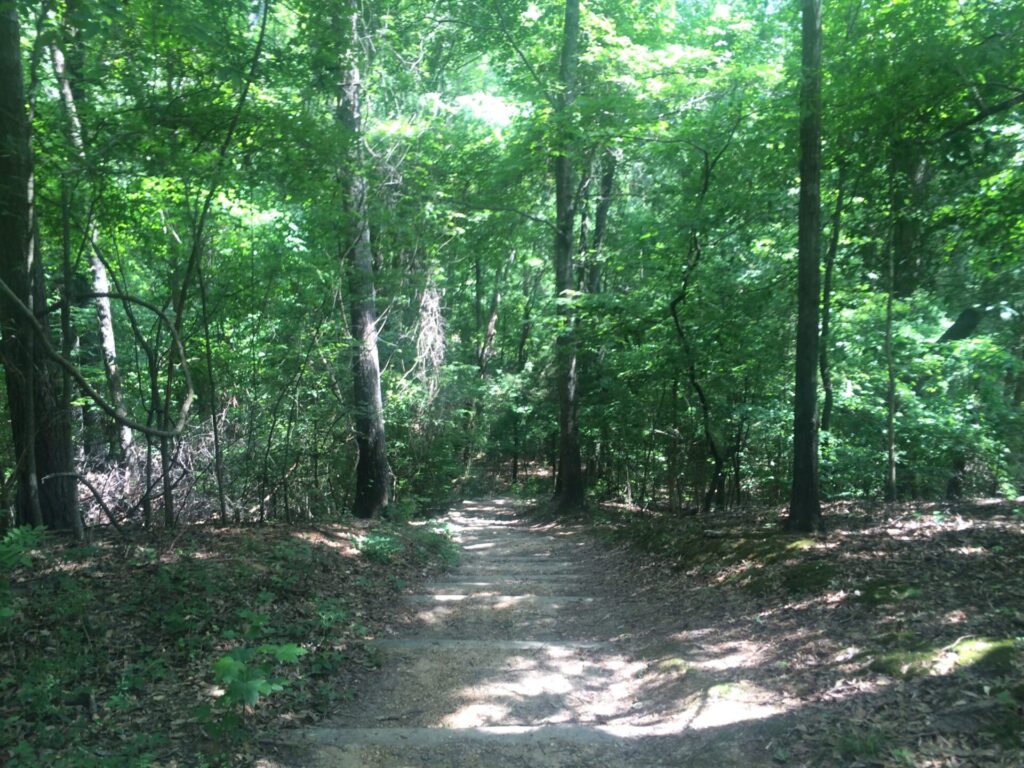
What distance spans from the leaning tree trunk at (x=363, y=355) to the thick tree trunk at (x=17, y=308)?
518 centimetres

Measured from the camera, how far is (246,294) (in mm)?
9203

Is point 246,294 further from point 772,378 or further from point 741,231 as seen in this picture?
point 772,378

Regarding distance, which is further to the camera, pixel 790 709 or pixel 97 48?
pixel 97 48

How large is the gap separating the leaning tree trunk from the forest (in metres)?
0.06

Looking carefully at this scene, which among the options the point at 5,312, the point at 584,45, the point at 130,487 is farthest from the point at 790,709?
the point at 584,45

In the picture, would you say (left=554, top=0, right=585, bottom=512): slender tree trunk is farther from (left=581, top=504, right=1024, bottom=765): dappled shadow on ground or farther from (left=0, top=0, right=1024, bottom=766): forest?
(left=581, top=504, right=1024, bottom=765): dappled shadow on ground

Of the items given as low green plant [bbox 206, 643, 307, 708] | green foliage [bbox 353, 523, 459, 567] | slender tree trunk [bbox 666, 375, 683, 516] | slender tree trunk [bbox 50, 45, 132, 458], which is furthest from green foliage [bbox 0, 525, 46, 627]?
slender tree trunk [bbox 666, 375, 683, 516]

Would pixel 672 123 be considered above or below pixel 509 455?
above

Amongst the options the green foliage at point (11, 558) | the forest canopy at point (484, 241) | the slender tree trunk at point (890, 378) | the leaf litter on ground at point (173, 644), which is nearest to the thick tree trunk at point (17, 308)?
the forest canopy at point (484, 241)

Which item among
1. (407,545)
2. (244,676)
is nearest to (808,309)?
(407,545)

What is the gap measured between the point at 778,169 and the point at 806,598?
6.19 metres

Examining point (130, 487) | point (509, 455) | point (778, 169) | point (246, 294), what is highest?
point (778, 169)

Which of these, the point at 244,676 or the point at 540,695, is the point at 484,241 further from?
the point at 244,676

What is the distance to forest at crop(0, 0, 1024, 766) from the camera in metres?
5.90
